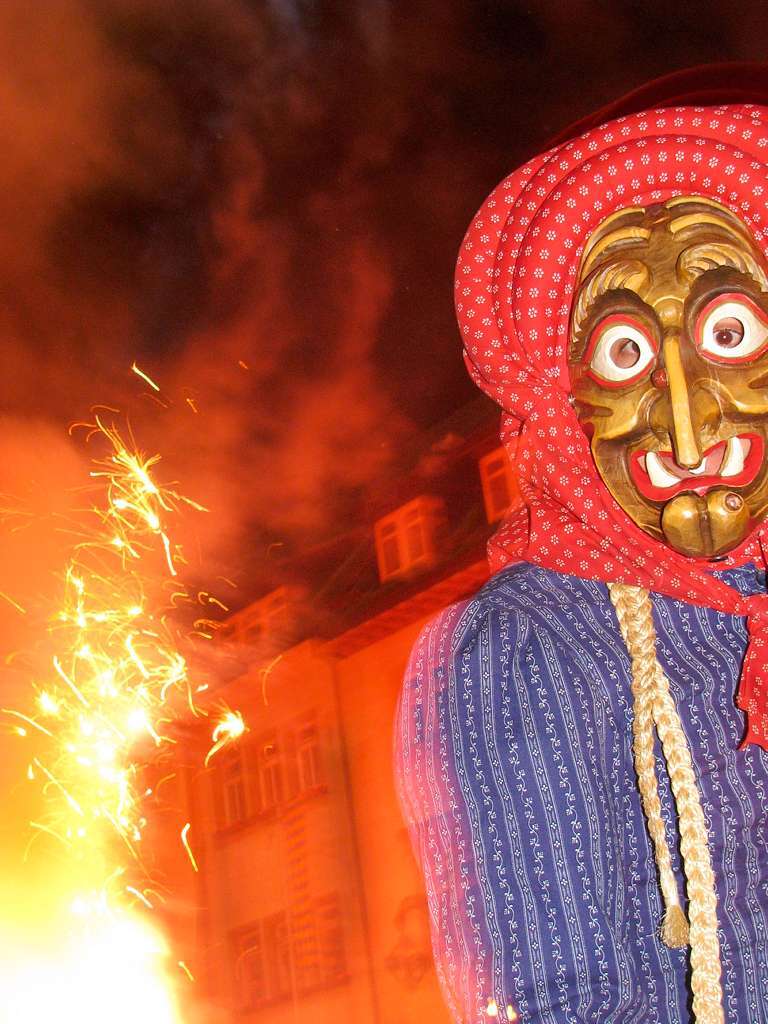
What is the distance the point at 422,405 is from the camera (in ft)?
17.0

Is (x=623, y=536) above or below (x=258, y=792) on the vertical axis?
below

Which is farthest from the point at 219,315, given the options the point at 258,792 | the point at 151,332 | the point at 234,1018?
the point at 234,1018

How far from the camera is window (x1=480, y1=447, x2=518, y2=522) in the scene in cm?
561

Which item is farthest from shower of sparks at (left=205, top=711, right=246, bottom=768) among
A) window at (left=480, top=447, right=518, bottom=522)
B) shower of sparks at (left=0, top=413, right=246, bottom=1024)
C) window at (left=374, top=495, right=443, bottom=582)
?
window at (left=480, top=447, right=518, bottom=522)

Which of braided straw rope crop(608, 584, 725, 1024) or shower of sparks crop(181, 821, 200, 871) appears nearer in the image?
braided straw rope crop(608, 584, 725, 1024)

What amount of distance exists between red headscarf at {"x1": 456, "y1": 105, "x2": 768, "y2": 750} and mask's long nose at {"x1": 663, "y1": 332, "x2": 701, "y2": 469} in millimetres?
83

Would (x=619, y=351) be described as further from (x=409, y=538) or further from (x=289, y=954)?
(x=289, y=954)

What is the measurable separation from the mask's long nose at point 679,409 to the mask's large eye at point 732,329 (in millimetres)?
30

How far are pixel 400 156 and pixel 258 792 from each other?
4188 millimetres

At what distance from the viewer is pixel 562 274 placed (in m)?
1.25

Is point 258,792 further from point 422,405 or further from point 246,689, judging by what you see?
point 422,405

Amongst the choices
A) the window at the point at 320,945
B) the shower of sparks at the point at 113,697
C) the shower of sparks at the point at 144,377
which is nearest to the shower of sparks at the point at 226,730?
the shower of sparks at the point at 113,697

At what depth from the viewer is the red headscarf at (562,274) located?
3.83 ft

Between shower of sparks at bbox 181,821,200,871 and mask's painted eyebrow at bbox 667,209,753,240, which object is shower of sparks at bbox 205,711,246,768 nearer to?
shower of sparks at bbox 181,821,200,871
